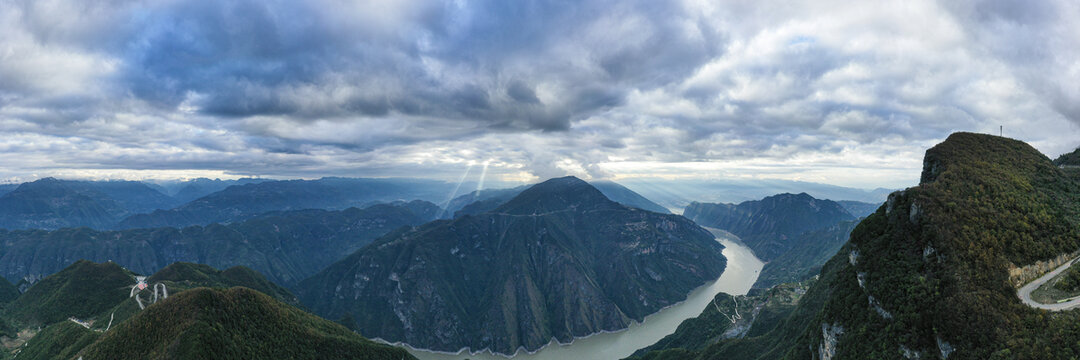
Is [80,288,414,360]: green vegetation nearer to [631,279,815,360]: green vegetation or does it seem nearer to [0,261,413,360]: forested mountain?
[0,261,413,360]: forested mountain

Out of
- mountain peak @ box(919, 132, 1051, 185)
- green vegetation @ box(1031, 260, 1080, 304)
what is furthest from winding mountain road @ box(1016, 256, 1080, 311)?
mountain peak @ box(919, 132, 1051, 185)

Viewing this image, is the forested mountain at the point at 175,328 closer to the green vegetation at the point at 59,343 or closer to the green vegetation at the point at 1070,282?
the green vegetation at the point at 59,343

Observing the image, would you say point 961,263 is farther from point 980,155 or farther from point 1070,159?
point 1070,159

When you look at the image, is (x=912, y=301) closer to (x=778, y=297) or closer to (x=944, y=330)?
(x=944, y=330)

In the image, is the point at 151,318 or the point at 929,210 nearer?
the point at 929,210

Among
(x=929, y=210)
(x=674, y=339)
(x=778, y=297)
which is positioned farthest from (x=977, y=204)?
(x=674, y=339)
